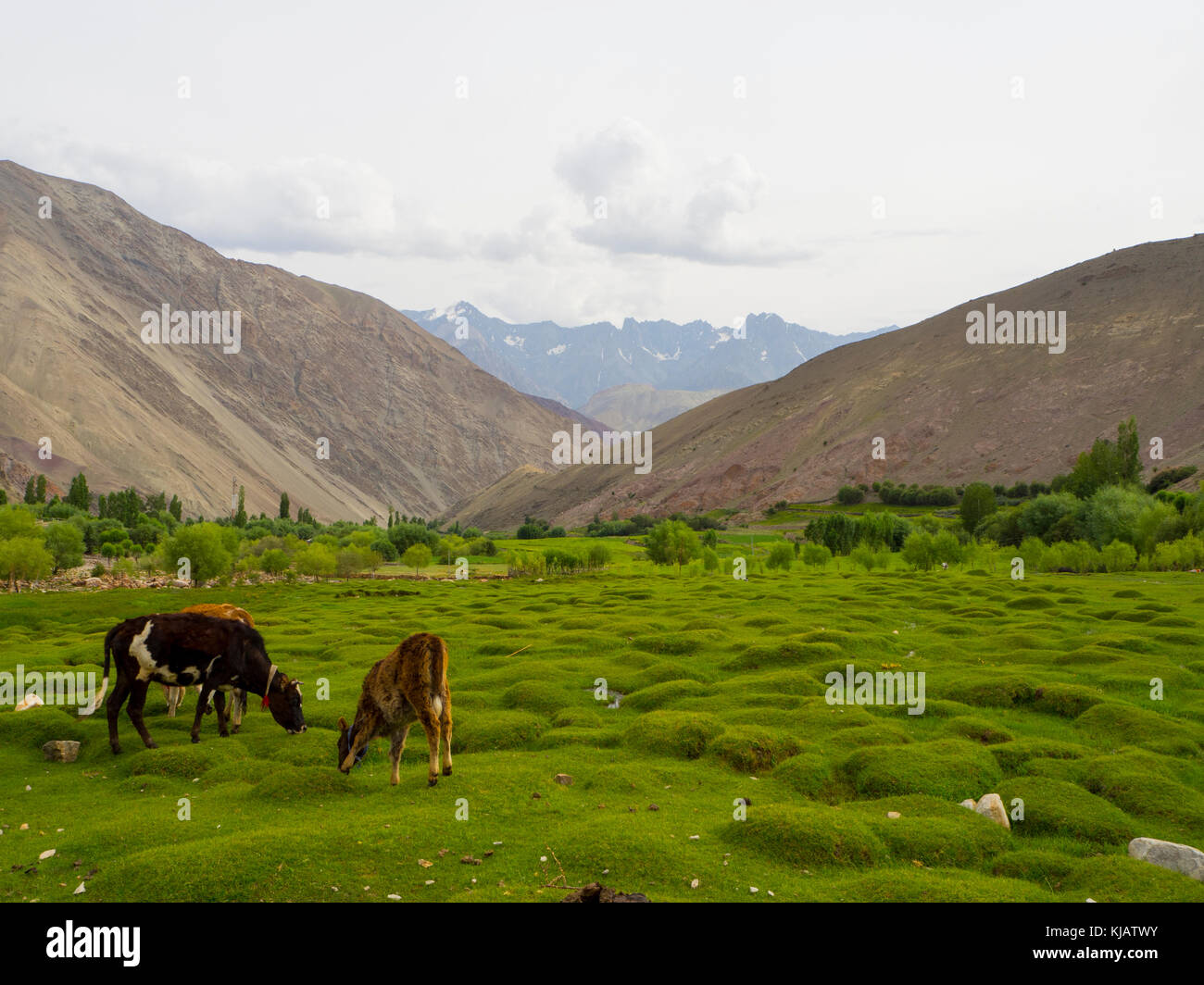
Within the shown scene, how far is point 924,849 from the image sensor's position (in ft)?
46.4

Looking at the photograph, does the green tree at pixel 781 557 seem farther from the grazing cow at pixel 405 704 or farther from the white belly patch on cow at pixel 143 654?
the white belly patch on cow at pixel 143 654

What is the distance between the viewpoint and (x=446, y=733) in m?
17.2

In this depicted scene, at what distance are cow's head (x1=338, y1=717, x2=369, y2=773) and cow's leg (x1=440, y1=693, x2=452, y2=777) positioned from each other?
167cm

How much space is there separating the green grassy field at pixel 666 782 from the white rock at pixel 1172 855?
1.59 ft

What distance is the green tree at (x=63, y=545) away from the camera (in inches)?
3895

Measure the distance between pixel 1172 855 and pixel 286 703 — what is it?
19.0 m

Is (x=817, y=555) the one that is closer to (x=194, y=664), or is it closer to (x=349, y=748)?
(x=194, y=664)

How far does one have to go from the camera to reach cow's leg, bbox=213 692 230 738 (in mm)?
20750

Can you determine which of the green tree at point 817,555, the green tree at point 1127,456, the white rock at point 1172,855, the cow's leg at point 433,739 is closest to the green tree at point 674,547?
the green tree at point 817,555

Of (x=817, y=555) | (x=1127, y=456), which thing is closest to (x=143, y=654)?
(x=817, y=555)
